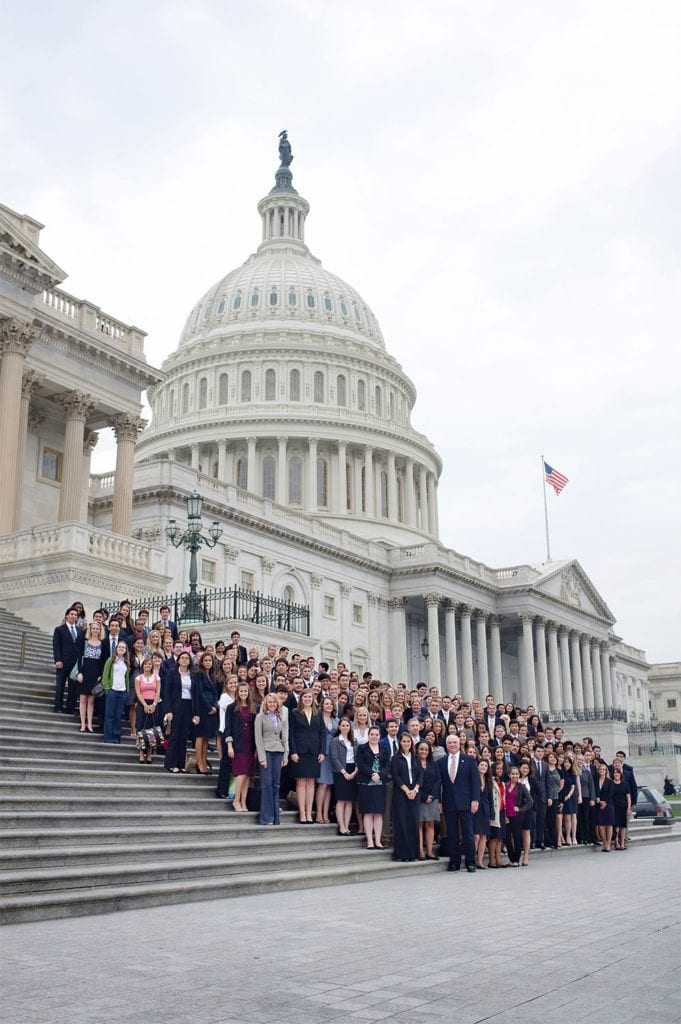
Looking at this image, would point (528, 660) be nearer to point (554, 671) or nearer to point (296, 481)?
point (554, 671)

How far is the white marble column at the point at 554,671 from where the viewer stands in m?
79.9

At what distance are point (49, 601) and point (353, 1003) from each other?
66.2 feet

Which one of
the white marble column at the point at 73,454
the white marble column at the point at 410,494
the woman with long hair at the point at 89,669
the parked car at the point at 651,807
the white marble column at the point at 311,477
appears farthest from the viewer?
the white marble column at the point at 410,494

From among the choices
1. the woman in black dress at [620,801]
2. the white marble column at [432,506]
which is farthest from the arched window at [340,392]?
the woman in black dress at [620,801]

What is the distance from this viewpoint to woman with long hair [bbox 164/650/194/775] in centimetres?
1562

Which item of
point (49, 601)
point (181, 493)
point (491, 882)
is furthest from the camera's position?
point (181, 493)

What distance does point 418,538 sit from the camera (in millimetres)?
84750

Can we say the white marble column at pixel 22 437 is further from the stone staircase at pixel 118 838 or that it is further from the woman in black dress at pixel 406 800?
the woman in black dress at pixel 406 800

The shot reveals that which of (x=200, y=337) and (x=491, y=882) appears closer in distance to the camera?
(x=491, y=882)

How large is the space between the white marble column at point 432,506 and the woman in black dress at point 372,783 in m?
74.6

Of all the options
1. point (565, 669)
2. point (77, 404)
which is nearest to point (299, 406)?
point (565, 669)

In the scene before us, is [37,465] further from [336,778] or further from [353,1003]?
[353,1003]

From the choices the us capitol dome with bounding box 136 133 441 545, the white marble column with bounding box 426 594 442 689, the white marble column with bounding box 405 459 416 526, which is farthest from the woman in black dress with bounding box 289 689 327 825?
the white marble column with bounding box 405 459 416 526

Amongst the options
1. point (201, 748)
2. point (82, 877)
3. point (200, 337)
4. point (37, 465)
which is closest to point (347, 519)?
point (200, 337)
